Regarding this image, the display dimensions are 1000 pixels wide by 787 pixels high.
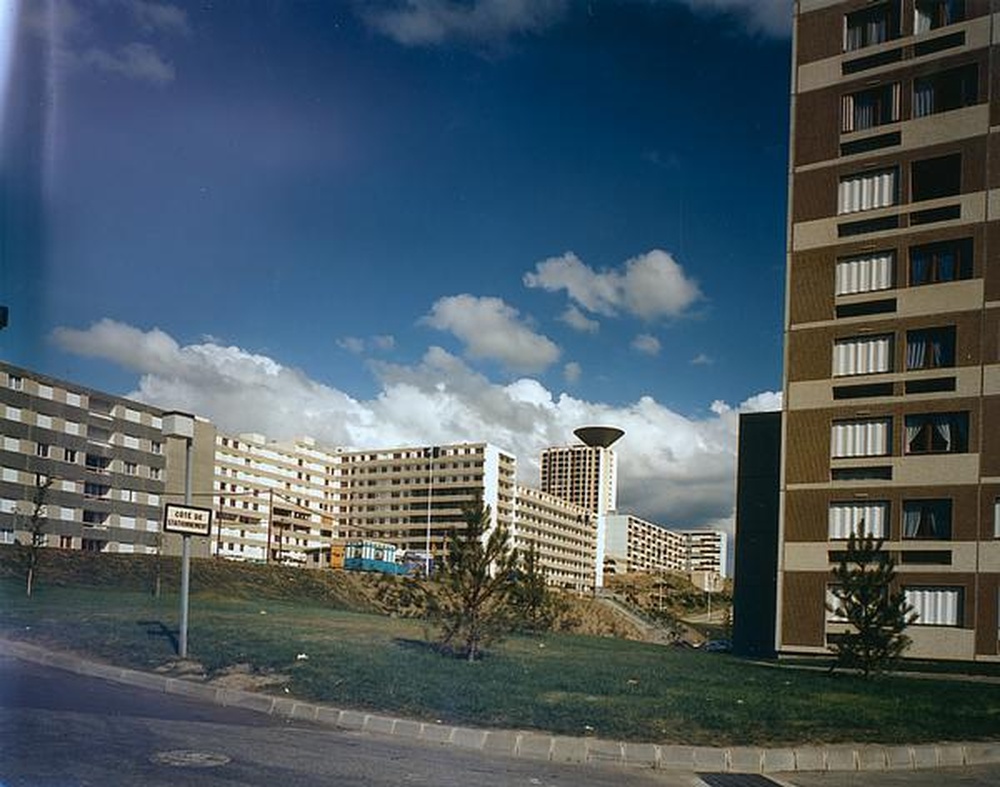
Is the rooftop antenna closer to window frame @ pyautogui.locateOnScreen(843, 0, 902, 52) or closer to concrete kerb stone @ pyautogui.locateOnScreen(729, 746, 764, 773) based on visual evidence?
window frame @ pyautogui.locateOnScreen(843, 0, 902, 52)

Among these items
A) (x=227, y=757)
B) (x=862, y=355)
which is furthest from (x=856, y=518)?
(x=227, y=757)

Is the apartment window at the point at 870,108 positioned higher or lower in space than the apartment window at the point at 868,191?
higher

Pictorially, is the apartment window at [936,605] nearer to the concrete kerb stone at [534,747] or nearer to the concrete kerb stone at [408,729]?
the concrete kerb stone at [534,747]

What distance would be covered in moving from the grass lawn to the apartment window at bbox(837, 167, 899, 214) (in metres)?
16.8

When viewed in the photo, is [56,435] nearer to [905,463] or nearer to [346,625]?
[346,625]

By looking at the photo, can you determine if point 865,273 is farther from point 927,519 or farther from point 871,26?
point 871,26

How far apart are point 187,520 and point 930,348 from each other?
25.5 meters

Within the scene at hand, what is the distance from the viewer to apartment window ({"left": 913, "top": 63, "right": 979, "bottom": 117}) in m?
31.0

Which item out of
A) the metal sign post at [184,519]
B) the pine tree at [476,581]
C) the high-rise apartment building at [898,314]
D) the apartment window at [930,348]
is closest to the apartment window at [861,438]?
the high-rise apartment building at [898,314]

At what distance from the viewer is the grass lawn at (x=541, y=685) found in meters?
12.3

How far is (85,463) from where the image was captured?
137 ft

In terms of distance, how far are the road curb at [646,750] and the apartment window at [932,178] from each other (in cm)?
2454

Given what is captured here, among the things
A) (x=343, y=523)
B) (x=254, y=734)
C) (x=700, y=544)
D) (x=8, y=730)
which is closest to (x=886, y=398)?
(x=254, y=734)

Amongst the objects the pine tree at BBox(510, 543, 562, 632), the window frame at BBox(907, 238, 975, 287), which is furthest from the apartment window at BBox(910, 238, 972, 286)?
the pine tree at BBox(510, 543, 562, 632)
